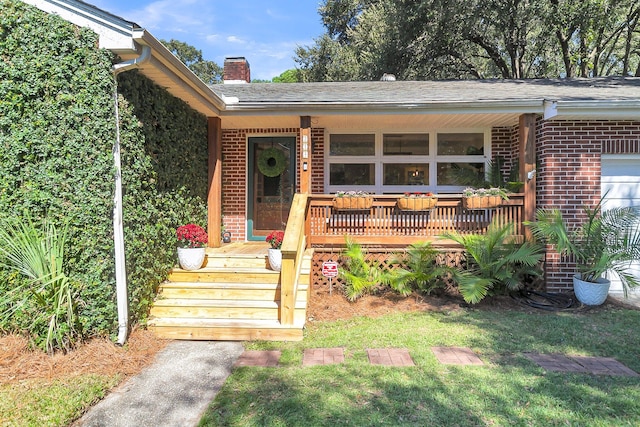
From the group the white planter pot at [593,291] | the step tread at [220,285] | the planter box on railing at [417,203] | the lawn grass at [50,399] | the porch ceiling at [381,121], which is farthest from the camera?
the porch ceiling at [381,121]

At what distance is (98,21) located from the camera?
12.0 ft

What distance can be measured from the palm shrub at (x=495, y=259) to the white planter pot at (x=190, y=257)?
3.57 meters

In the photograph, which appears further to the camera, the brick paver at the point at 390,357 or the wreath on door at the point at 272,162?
the wreath on door at the point at 272,162

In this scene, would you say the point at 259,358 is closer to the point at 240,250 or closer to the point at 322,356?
the point at 322,356

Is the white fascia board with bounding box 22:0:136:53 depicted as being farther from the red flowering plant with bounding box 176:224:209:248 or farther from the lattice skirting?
the lattice skirting

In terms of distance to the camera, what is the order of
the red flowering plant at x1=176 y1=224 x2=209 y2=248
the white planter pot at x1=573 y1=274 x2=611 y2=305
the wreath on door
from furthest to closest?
the wreath on door → the white planter pot at x1=573 y1=274 x2=611 y2=305 → the red flowering plant at x1=176 y1=224 x2=209 y2=248

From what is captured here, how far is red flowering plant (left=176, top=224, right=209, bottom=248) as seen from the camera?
5059 millimetres

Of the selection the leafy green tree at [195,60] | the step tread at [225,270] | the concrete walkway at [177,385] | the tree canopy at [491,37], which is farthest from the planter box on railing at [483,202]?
the leafy green tree at [195,60]

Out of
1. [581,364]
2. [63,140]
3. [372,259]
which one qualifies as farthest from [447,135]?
[63,140]

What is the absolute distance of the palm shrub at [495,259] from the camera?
16.9 ft

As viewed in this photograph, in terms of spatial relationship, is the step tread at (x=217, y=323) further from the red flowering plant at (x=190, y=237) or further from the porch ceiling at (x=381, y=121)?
the porch ceiling at (x=381, y=121)

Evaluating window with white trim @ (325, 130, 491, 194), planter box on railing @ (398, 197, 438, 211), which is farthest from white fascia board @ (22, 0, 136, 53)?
window with white trim @ (325, 130, 491, 194)

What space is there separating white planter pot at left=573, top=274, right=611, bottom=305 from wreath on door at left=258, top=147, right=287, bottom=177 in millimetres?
5490

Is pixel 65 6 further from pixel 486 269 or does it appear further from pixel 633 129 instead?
pixel 633 129
